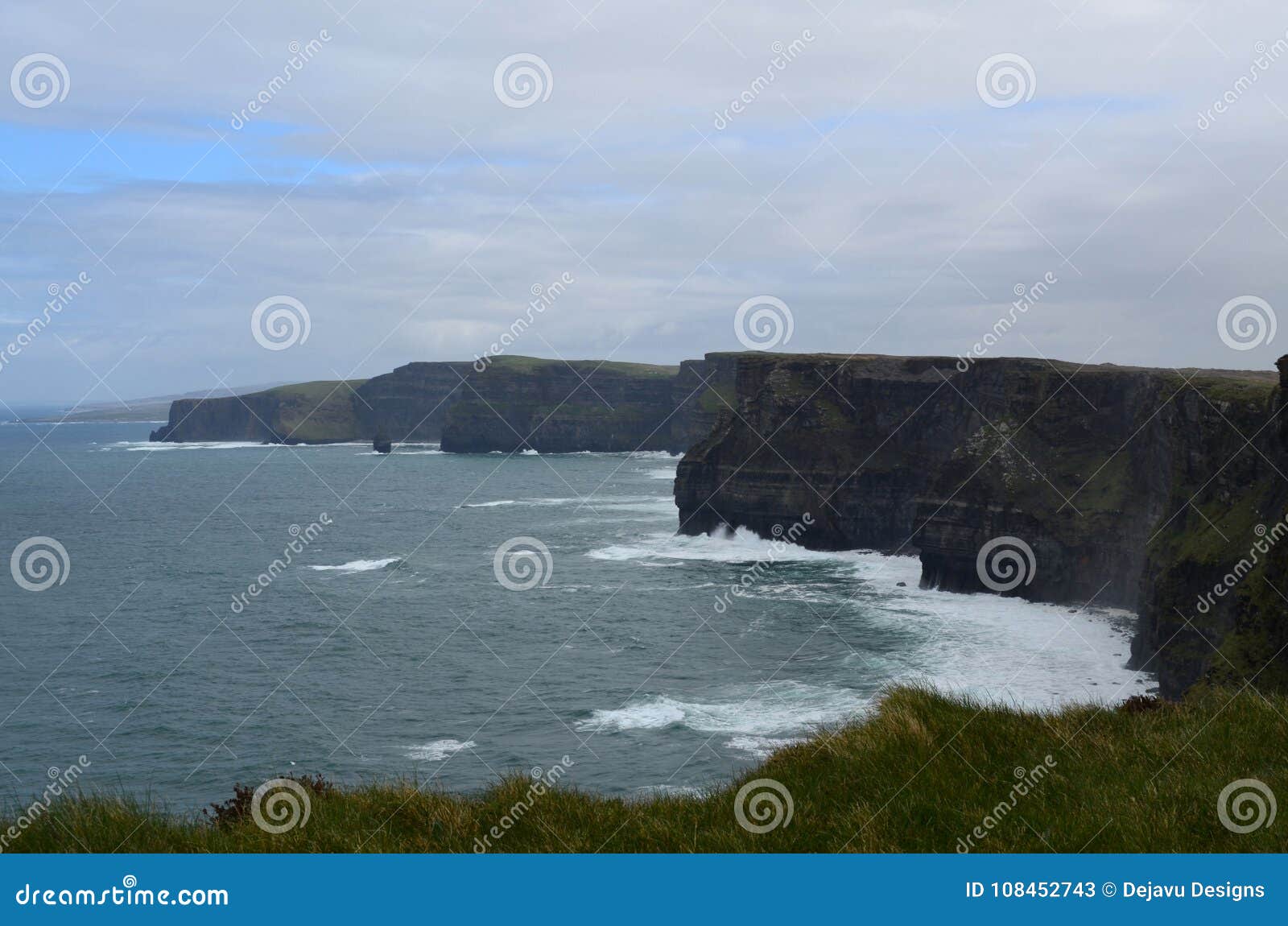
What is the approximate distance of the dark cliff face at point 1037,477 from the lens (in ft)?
156

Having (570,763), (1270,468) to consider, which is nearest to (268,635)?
(570,763)

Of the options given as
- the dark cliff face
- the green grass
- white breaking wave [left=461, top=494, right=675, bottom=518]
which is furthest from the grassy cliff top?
the green grass

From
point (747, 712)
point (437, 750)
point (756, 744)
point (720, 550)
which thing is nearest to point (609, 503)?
point (720, 550)

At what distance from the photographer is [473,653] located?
57156 millimetres

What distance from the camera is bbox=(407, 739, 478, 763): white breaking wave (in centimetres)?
3966

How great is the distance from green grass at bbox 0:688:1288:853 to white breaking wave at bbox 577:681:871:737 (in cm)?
2733

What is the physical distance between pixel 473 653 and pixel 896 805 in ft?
154

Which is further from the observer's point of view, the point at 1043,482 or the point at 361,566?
the point at 361,566

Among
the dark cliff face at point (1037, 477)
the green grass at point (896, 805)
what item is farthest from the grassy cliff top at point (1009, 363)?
the green grass at point (896, 805)

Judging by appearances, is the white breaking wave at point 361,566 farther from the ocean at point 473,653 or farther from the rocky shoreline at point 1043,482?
the rocky shoreline at point 1043,482

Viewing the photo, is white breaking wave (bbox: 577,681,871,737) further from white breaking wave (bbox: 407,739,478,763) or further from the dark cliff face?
the dark cliff face

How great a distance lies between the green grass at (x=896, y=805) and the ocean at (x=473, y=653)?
3.52 meters

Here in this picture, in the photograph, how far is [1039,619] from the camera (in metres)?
65.7

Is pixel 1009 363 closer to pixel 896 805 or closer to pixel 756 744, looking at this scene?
pixel 756 744
